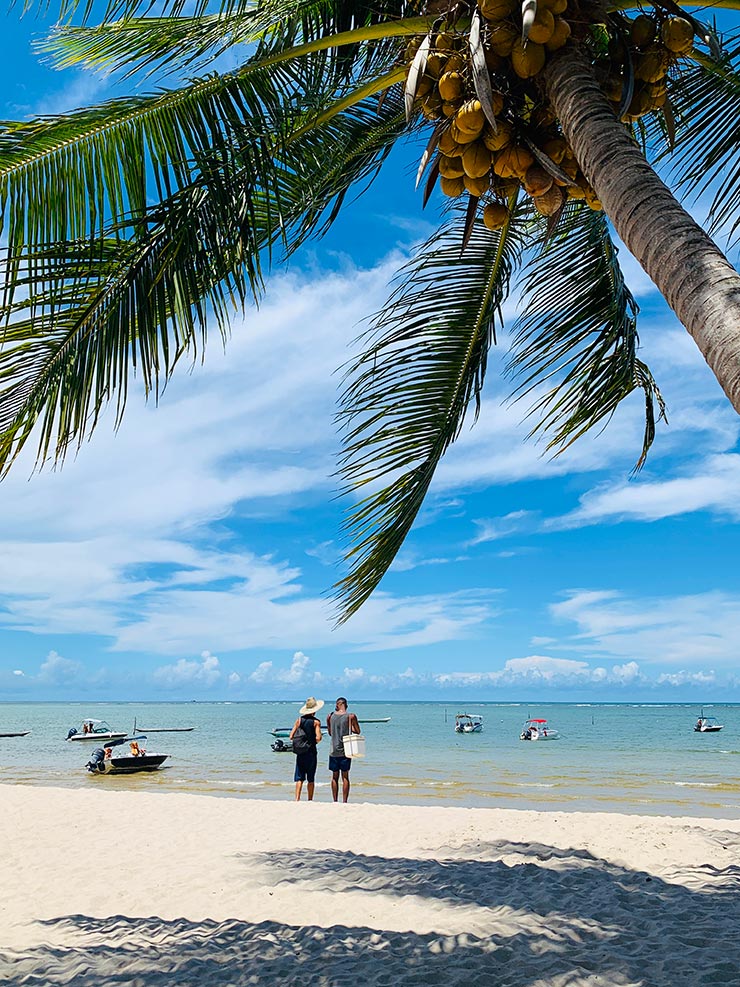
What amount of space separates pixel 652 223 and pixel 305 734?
10.7 metres

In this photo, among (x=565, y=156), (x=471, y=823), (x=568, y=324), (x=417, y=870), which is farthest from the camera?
(x=471, y=823)

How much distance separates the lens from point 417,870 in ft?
23.8

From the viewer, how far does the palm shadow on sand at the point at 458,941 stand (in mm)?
4633

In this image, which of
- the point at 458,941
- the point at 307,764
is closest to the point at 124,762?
the point at 307,764

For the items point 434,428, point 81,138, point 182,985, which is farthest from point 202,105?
point 182,985

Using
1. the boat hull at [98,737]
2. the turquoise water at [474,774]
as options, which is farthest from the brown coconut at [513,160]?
the boat hull at [98,737]

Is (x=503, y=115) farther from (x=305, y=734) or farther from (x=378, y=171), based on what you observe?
(x=305, y=734)

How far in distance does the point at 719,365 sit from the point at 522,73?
1496 mm

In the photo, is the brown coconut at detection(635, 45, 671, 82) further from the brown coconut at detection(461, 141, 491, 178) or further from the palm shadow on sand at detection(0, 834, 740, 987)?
the palm shadow on sand at detection(0, 834, 740, 987)

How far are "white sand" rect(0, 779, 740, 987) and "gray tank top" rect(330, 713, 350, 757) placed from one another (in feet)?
5.27

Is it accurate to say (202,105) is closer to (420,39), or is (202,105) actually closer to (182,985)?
(420,39)

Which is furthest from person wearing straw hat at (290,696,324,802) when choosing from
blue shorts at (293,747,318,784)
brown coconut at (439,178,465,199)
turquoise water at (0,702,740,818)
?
brown coconut at (439,178,465,199)

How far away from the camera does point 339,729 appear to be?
12.0 meters

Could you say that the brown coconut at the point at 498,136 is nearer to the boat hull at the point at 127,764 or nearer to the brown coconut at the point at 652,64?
the brown coconut at the point at 652,64
